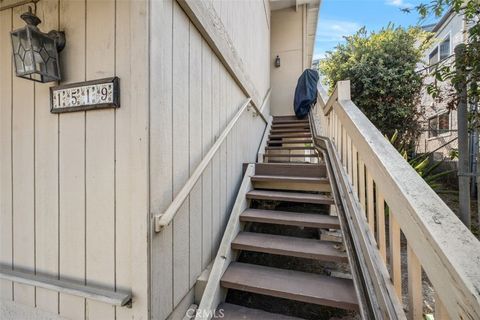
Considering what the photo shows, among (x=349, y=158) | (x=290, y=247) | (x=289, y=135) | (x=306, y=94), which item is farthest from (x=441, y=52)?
(x=290, y=247)

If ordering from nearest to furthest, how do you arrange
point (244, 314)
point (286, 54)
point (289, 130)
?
point (244, 314) → point (289, 130) → point (286, 54)

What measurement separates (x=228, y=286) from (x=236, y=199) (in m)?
0.90

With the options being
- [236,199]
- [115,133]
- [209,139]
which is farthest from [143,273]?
[236,199]

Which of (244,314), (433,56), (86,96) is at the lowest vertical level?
(244,314)

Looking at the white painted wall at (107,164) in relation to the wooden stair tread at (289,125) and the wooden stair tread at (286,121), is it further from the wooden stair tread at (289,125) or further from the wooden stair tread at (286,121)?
the wooden stair tread at (286,121)

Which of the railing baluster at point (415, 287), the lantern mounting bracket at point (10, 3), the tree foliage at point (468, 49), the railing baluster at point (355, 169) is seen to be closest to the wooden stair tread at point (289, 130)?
the tree foliage at point (468, 49)

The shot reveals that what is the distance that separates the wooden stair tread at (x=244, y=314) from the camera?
5.19 feet

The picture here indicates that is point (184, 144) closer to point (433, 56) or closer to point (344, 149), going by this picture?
point (344, 149)

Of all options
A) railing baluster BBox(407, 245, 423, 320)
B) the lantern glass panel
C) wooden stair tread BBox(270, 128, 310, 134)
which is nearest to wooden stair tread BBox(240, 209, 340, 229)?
railing baluster BBox(407, 245, 423, 320)

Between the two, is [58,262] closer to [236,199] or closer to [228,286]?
[228,286]

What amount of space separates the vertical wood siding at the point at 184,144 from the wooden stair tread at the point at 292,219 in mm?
249

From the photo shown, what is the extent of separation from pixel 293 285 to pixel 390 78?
397 cm

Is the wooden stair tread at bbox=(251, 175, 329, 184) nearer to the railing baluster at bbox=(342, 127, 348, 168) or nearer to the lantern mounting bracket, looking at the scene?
the railing baluster at bbox=(342, 127, 348, 168)

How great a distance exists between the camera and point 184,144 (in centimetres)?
152
